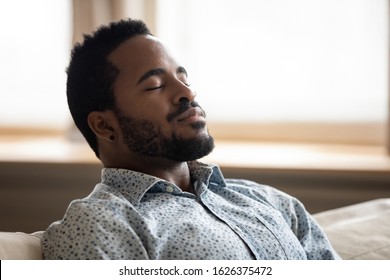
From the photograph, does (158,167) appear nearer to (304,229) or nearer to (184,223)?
(184,223)

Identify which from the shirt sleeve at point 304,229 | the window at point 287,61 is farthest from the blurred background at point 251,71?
the shirt sleeve at point 304,229

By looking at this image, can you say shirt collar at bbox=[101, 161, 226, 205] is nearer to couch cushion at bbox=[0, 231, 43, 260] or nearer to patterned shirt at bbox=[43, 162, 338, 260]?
patterned shirt at bbox=[43, 162, 338, 260]

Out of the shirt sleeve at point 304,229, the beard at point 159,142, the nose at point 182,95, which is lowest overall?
the shirt sleeve at point 304,229

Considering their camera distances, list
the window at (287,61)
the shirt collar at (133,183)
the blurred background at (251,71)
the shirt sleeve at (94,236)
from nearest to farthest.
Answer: the shirt sleeve at (94,236) → the shirt collar at (133,183) → the blurred background at (251,71) → the window at (287,61)

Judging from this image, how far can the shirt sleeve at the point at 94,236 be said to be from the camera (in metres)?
0.90

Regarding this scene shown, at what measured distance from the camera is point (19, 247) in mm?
978

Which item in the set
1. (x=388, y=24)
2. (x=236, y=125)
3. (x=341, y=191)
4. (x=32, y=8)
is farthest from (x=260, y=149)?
(x=32, y=8)

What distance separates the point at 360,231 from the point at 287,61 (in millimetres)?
857

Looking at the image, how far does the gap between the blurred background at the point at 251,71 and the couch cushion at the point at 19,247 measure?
2.81 ft

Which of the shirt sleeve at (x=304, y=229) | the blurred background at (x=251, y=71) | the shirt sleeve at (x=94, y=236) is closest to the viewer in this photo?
the shirt sleeve at (x=94, y=236)

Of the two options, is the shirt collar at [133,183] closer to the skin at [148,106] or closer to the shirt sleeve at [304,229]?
the skin at [148,106]

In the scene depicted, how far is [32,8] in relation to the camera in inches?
85.0

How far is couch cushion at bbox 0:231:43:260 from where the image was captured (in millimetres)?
960
